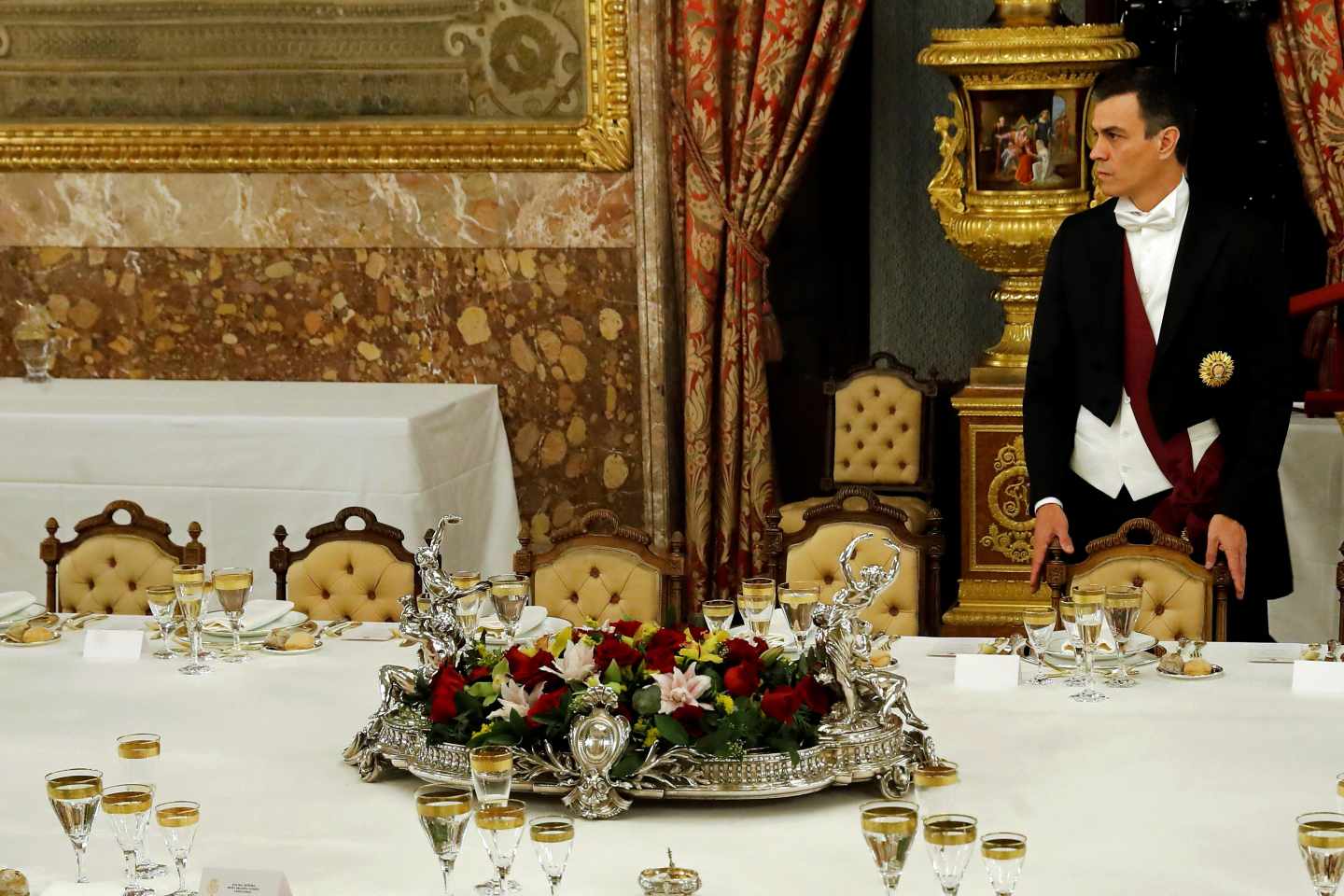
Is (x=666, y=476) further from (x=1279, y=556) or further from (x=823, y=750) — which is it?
(x=823, y=750)

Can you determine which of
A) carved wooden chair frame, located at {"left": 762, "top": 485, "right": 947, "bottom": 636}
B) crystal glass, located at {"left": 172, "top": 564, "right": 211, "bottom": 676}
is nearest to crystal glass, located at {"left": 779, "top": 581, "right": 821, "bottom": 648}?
carved wooden chair frame, located at {"left": 762, "top": 485, "right": 947, "bottom": 636}

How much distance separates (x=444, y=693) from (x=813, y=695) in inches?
19.0

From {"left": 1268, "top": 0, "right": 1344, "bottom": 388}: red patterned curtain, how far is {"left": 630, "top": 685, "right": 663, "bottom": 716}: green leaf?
333 centimetres

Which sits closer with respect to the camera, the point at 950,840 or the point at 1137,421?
the point at 950,840

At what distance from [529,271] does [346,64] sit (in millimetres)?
880

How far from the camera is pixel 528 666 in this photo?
2.40 meters

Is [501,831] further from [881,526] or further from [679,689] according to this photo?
[881,526]

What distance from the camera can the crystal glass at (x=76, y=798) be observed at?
6.37ft

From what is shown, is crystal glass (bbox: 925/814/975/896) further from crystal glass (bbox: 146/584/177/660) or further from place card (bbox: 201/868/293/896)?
crystal glass (bbox: 146/584/177/660)

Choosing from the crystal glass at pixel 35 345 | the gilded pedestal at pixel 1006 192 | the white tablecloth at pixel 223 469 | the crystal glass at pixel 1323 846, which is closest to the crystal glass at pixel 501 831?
the crystal glass at pixel 1323 846

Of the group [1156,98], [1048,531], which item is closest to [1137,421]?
[1048,531]

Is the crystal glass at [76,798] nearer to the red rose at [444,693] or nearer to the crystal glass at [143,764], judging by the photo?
the crystal glass at [143,764]

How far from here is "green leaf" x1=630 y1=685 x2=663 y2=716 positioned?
233 centimetres

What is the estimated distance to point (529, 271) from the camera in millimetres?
5973
